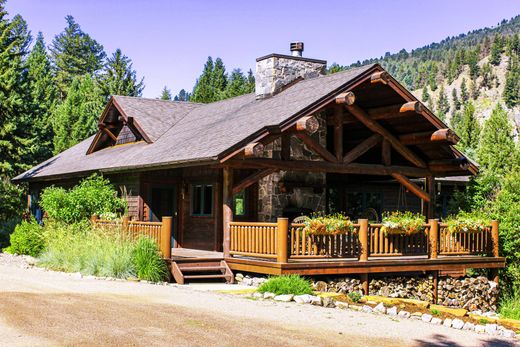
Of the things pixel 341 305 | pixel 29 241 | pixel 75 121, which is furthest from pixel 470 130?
pixel 341 305

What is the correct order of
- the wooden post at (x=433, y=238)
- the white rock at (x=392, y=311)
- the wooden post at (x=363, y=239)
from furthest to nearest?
the wooden post at (x=433, y=238) → the wooden post at (x=363, y=239) → the white rock at (x=392, y=311)

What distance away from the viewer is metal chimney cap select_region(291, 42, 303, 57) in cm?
2294

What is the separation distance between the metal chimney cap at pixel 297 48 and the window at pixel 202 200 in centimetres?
608

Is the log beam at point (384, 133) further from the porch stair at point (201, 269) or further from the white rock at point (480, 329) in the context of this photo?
the white rock at point (480, 329)

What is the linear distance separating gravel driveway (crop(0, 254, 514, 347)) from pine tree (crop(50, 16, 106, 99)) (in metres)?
67.1

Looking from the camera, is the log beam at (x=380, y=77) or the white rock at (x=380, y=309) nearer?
the white rock at (x=380, y=309)

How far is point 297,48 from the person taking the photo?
2298 centimetres

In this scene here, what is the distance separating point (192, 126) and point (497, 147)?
80.5ft

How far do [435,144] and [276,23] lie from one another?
26.3 feet

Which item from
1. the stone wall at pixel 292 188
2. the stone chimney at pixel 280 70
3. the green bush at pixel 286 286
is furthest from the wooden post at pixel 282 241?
the stone chimney at pixel 280 70

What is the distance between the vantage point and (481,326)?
1143cm

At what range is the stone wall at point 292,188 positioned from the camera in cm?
1944

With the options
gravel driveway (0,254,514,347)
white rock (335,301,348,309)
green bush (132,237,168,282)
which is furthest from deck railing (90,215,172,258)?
white rock (335,301,348,309)

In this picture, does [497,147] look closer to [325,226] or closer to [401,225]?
[401,225]
